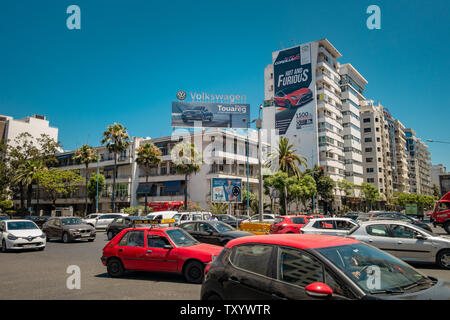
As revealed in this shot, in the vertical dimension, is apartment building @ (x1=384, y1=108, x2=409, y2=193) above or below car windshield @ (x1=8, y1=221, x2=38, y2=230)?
above

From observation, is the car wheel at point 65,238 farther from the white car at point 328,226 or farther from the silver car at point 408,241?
the silver car at point 408,241

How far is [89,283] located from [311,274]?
6535mm

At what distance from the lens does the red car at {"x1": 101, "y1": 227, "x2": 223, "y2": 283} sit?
325 inches

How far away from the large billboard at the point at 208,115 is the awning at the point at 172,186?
15.2 metres

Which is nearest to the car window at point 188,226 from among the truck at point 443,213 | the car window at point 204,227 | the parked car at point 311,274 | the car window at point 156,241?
the car window at point 204,227

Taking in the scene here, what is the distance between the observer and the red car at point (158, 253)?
8.25 m

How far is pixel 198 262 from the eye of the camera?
8.17 metres

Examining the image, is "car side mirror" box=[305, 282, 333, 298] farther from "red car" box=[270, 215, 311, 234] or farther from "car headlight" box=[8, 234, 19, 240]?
"car headlight" box=[8, 234, 19, 240]

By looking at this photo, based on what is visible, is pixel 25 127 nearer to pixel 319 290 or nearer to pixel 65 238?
pixel 65 238

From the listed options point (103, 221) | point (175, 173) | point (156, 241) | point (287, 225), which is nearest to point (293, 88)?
point (175, 173)

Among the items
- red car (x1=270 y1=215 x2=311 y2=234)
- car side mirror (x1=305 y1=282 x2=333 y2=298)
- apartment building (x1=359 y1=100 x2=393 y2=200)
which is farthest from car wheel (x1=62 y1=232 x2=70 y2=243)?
apartment building (x1=359 y1=100 x2=393 y2=200)

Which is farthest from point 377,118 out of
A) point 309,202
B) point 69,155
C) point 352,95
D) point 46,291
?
point 46,291

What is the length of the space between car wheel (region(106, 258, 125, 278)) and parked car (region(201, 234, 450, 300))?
5.19 metres
